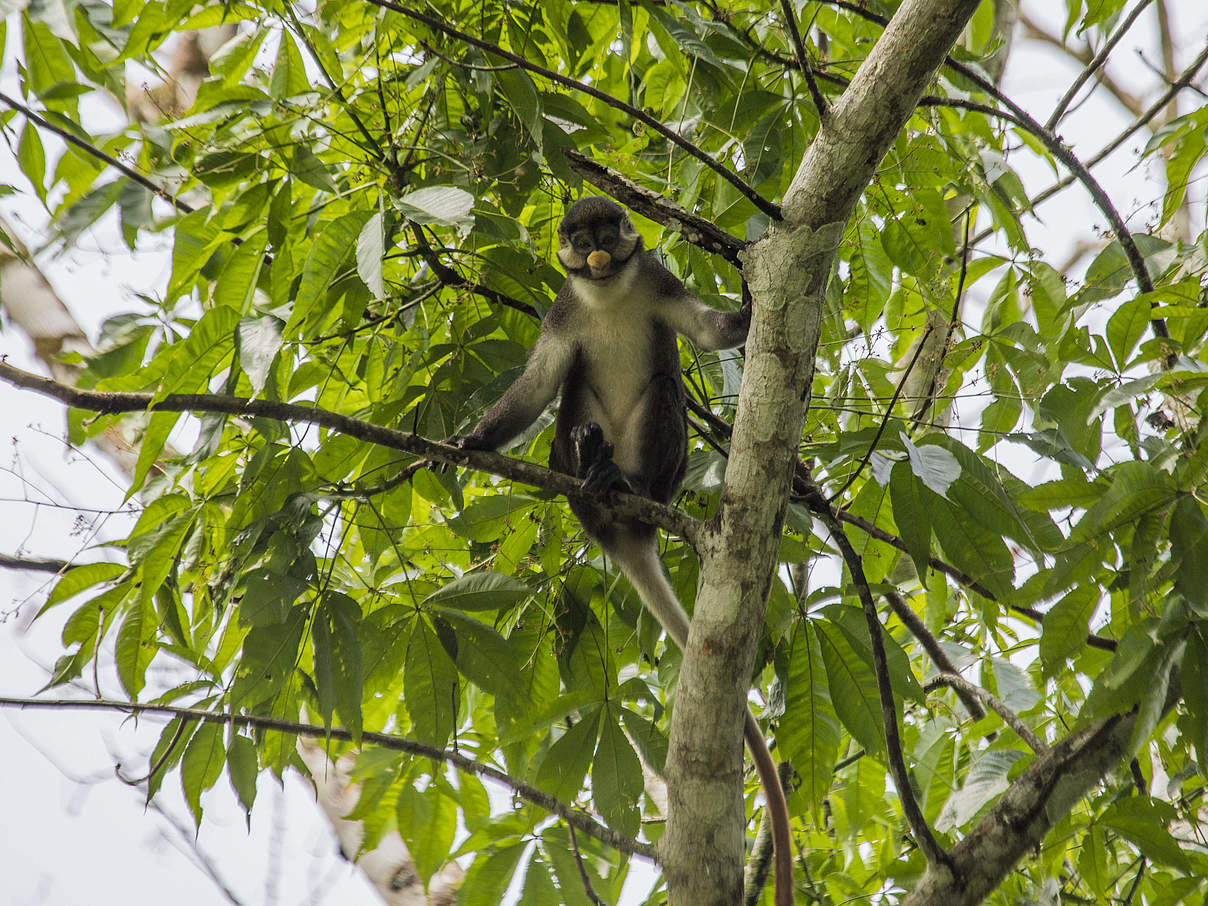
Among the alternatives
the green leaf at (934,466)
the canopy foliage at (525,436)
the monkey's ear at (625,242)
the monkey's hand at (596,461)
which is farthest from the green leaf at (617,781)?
the monkey's ear at (625,242)

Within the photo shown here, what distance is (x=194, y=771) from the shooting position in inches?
119

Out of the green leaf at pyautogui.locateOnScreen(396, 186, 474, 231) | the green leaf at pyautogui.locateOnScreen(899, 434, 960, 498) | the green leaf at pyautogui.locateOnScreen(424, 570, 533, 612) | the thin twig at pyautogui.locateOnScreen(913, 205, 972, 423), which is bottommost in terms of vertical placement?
the green leaf at pyautogui.locateOnScreen(899, 434, 960, 498)

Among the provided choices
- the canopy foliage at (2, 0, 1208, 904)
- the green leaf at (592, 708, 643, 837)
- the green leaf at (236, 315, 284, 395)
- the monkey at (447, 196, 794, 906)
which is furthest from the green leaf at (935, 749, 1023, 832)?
the green leaf at (236, 315, 284, 395)

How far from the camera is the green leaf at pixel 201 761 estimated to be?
3.00 m

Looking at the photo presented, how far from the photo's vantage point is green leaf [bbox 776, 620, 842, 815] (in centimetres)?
309

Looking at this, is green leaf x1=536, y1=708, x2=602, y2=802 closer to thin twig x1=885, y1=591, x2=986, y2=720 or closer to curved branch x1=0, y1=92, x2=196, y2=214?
thin twig x1=885, y1=591, x2=986, y2=720

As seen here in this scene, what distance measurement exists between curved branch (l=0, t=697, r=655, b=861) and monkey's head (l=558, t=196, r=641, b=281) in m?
2.07

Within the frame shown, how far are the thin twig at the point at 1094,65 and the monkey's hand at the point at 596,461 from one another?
6.33 ft

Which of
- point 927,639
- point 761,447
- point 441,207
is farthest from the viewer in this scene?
point 927,639

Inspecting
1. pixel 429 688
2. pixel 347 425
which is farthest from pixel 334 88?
pixel 429 688

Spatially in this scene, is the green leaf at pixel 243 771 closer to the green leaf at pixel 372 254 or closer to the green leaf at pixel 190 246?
the green leaf at pixel 190 246

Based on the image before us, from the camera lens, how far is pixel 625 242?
423 cm

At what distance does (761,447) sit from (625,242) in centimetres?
197

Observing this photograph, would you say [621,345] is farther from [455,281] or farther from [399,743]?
[399,743]
